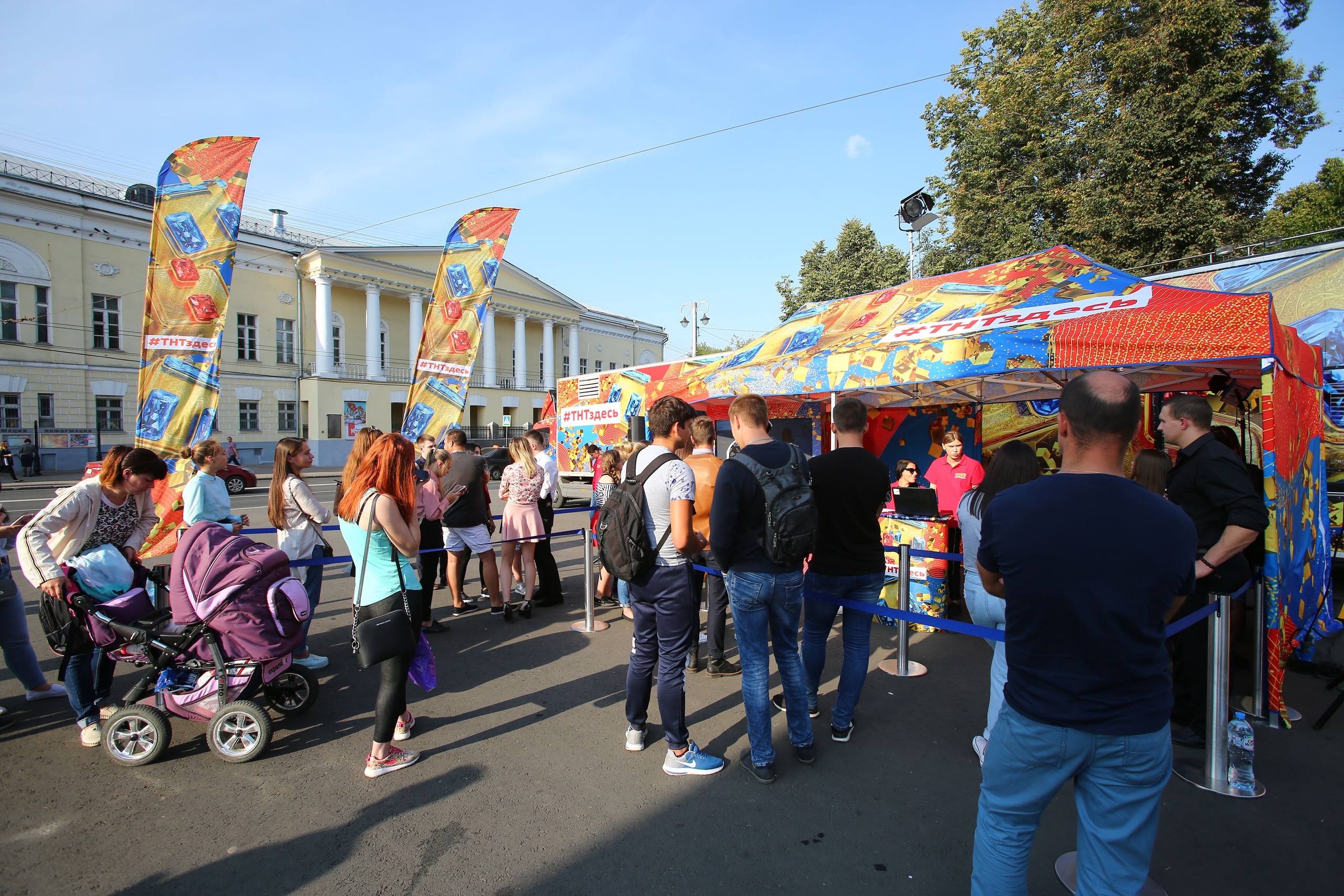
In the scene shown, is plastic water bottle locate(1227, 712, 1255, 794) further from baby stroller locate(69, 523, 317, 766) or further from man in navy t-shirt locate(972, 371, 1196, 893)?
baby stroller locate(69, 523, 317, 766)

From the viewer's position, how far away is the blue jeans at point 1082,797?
173cm

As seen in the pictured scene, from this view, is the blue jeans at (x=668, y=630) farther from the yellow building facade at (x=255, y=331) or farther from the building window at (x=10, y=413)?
the building window at (x=10, y=413)

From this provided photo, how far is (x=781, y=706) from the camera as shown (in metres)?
4.18

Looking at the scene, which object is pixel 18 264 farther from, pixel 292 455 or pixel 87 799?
pixel 87 799

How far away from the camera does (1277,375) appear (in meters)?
3.84

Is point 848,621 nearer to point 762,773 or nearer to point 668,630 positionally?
point 762,773

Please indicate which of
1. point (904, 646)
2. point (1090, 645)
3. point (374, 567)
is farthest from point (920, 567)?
point (374, 567)

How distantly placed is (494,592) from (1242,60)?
18.6 metres

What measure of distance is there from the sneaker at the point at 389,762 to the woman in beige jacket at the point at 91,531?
1717mm

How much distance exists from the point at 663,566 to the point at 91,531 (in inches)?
130

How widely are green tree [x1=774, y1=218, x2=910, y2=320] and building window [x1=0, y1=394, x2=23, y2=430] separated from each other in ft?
95.5

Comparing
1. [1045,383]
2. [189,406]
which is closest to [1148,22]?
[1045,383]

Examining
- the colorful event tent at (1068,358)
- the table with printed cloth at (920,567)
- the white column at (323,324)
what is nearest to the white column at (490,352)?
the white column at (323,324)

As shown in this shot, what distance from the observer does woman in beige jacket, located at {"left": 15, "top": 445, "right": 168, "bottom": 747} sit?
3432 mm
